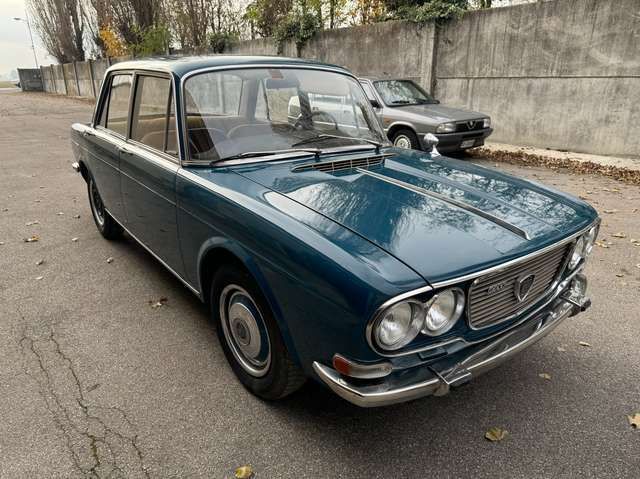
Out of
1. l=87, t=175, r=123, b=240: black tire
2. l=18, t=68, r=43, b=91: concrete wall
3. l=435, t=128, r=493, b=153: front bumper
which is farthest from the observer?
l=18, t=68, r=43, b=91: concrete wall

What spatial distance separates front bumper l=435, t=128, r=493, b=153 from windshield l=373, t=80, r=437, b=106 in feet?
4.25

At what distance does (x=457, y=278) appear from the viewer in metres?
1.88

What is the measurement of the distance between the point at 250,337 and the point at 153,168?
143 centimetres

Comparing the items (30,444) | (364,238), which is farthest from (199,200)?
(30,444)

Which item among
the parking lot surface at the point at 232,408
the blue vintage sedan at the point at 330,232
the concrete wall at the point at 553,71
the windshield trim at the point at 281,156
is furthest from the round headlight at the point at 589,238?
the concrete wall at the point at 553,71

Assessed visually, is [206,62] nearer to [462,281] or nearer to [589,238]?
[462,281]

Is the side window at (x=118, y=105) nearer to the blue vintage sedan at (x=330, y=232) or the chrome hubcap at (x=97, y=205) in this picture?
the blue vintage sedan at (x=330, y=232)

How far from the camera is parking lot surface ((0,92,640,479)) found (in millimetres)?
2205

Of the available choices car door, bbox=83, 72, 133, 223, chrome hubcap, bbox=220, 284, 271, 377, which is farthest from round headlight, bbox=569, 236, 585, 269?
car door, bbox=83, 72, 133, 223

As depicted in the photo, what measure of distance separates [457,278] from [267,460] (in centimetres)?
125

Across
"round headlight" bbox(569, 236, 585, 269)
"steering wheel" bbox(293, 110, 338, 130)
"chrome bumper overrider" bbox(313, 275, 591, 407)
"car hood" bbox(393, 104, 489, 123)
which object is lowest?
"chrome bumper overrider" bbox(313, 275, 591, 407)

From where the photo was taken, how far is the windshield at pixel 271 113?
2.99 m

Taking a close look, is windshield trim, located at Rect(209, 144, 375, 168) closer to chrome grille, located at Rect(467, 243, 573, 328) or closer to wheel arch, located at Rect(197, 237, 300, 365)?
wheel arch, located at Rect(197, 237, 300, 365)

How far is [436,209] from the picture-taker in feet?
7.77
